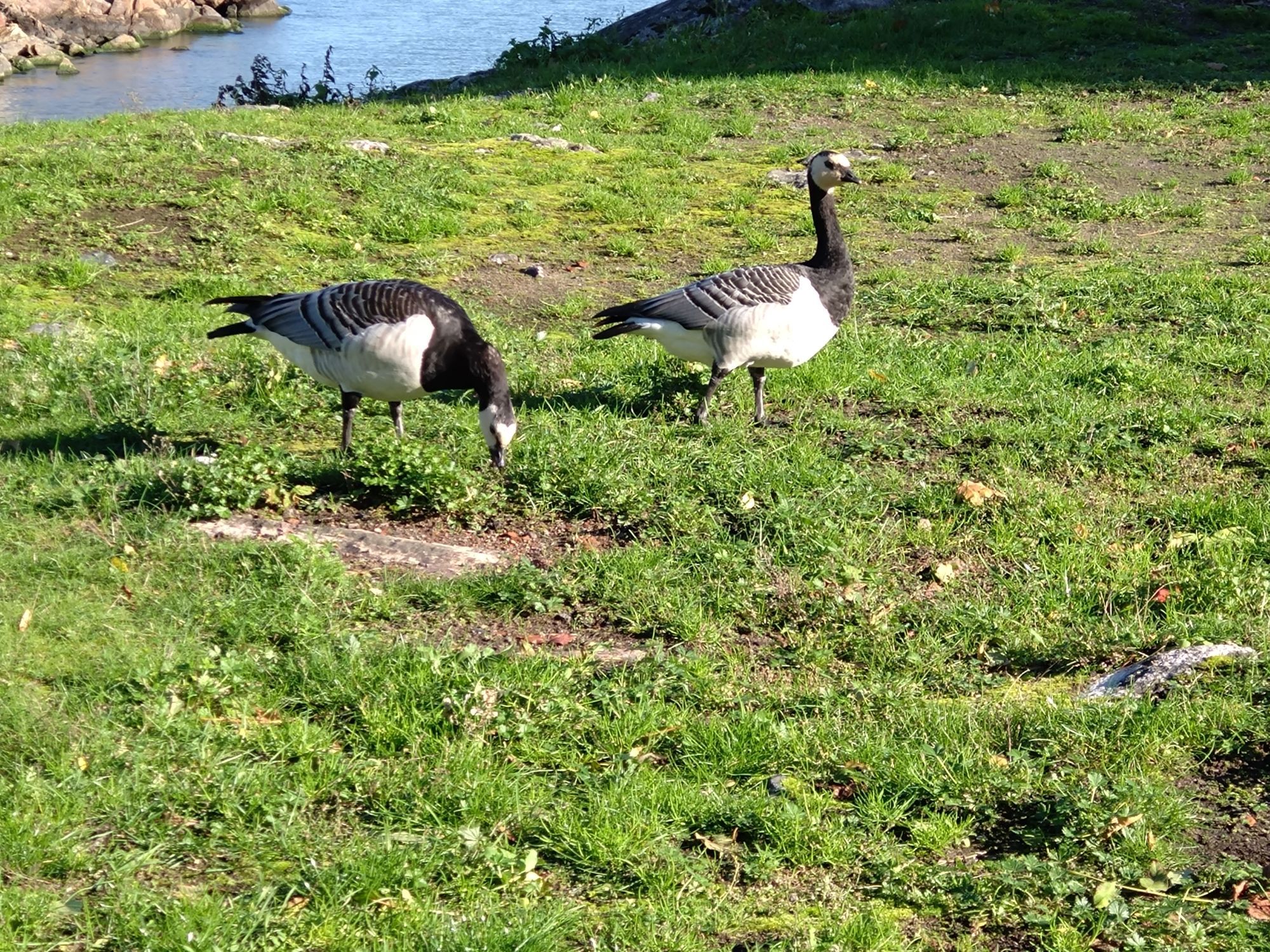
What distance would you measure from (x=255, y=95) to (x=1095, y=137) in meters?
13.8

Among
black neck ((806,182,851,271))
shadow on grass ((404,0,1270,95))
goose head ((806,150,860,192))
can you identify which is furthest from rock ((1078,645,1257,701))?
shadow on grass ((404,0,1270,95))

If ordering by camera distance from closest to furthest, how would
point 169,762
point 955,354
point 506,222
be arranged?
point 169,762, point 955,354, point 506,222

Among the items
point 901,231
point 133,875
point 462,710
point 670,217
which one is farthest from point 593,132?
point 133,875

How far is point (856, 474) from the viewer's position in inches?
300

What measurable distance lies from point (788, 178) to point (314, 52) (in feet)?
88.1

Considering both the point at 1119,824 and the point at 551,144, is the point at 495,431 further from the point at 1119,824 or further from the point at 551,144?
the point at 551,144

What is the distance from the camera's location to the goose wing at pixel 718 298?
8125 mm

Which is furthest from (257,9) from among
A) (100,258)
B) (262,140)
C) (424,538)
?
(424,538)

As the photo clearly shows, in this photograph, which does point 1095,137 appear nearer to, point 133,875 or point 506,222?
point 506,222

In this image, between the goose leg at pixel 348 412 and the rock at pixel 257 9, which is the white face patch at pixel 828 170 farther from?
the rock at pixel 257 9

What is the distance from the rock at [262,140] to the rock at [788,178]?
542cm

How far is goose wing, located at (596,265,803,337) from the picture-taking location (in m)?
8.12

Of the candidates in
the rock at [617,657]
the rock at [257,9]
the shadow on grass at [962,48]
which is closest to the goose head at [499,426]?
the rock at [617,657]

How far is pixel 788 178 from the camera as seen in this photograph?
48.2 ft
